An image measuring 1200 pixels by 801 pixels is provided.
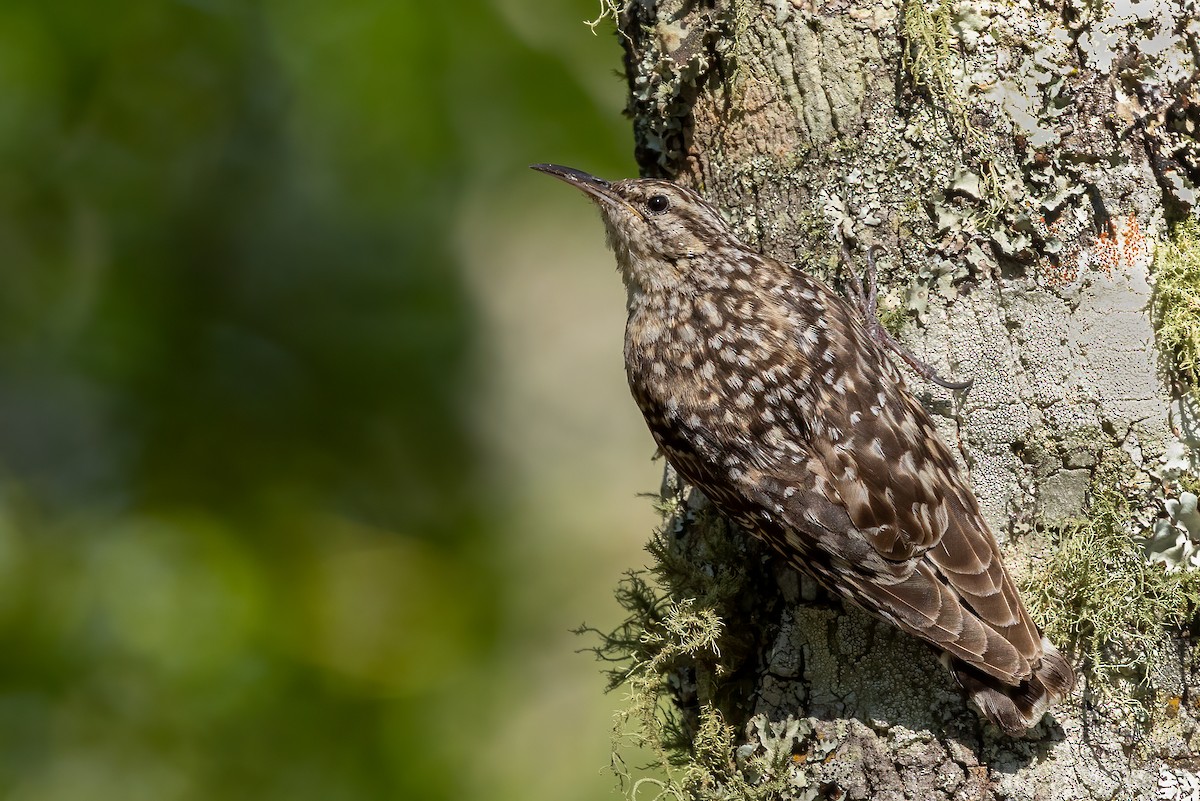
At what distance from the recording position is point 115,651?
4.68m

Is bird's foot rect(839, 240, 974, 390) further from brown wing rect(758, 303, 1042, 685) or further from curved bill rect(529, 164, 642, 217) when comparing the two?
curved bill rect(529, 164, 642, 217)

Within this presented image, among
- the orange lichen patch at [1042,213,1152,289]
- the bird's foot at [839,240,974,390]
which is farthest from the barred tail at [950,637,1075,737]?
the orange lichen patch at [1042,213,1152,289]

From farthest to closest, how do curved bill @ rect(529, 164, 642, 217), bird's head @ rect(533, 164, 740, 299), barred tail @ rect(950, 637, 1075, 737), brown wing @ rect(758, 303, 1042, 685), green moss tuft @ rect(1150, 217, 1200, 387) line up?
curved bill @ rect(529, 164, 642, 217) < bird's head @ rect(533, 164, 740, 299) < green moss tuft @ rect(1150, 217, 1200, 387) < brown wing @ rect(758, 303, 1042, 685) < barred tail @ rect(950, 637, 1075, 737)

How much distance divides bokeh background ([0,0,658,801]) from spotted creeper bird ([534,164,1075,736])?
5.46 ft

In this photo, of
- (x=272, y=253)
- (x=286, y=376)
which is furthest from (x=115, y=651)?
(x=272, y=253)

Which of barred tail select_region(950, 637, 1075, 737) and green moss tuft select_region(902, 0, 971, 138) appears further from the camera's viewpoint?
green moss tuft select_region(902, 0, 971, 138)

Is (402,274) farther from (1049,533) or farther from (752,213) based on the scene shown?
(1049,533)

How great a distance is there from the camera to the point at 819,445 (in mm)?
3027

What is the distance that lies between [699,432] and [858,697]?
77 cm

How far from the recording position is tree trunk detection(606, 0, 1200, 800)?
8.95 feet

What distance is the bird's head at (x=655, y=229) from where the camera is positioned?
10.9 ft

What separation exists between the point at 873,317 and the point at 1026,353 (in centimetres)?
38

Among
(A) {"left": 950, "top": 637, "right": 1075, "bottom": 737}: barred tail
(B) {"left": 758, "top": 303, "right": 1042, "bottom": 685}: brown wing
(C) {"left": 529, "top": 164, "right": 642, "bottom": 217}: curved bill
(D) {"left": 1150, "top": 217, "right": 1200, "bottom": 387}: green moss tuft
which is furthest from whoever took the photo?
(C) {"left": 529, "top": 164, "right": 642, "bottom": 217}: curved bill

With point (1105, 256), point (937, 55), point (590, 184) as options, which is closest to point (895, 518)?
point (1105, 256)
